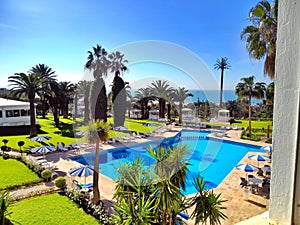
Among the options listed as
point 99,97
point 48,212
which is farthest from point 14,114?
point 48,212

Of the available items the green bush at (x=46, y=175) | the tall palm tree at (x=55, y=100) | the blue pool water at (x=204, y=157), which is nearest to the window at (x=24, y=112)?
the tall palm tree at (x=55, y=100)

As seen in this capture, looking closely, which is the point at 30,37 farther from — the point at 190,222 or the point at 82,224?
the point at 190,222

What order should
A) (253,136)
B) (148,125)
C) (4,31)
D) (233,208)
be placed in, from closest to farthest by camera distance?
(4,31), (233,208), (253,136), (148,125)

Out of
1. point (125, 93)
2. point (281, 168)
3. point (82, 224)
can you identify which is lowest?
point (82, 224)

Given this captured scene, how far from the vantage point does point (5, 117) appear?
26.2m

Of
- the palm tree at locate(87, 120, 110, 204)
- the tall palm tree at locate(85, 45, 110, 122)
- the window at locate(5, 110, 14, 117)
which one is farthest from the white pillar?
the window at locate(5, 110, 14, 117)

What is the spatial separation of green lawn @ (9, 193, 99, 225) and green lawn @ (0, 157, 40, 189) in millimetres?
2375

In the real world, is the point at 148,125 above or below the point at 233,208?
above

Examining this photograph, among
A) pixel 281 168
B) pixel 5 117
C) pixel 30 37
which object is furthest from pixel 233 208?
pixel 5 117

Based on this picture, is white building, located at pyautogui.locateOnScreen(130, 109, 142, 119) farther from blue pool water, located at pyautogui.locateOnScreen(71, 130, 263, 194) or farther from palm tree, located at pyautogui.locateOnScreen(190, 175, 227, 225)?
palm tree, located at pyautogui.locateOnScreen(190, 175, 227, 225)

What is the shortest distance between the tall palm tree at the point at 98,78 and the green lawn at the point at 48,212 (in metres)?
15.9

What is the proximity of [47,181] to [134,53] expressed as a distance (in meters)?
8.25

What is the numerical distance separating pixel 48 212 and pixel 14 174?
563 cm

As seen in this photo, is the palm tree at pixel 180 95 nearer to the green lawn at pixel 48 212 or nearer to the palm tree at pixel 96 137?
the palm tree at pixel 96 137
